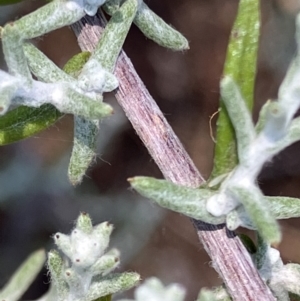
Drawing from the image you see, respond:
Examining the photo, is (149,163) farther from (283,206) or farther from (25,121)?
(283,206)

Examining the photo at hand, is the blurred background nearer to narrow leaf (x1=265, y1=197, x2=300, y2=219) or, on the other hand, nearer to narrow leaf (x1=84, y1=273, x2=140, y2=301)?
narrow leaf (x1=84, y1=273, x2=140, y2=301)

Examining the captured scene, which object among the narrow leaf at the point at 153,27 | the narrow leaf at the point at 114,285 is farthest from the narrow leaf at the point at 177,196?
the narrow leaf at the point at 153,27

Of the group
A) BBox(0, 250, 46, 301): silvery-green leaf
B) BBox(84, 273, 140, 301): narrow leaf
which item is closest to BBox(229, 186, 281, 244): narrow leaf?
BBox(84, 273, 140, 301): narrow leaf

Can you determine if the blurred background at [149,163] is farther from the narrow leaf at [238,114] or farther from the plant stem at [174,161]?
the narrow leaf at [238,114]

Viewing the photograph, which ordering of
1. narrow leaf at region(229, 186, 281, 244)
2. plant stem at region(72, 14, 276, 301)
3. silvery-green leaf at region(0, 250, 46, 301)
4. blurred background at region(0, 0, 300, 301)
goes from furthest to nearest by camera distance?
1. blurred background at region(0, 0, 300, 301)
2. silvery-green leaf at region(0, 250, 46, 301)
3. plant stem at region(72, 14, 276, 301)
4. narrow leaf at region(229, 186, 281, 244)

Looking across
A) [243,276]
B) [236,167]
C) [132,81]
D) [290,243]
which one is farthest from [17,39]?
[290,243]

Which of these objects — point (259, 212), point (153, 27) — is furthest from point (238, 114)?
point (153, 27)
